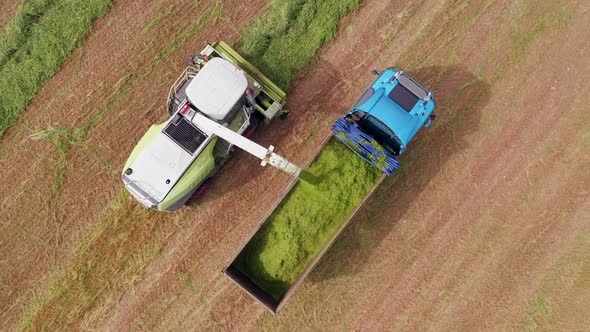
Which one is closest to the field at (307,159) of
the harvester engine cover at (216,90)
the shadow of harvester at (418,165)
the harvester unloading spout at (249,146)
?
the shadow of harvester at (418,165)

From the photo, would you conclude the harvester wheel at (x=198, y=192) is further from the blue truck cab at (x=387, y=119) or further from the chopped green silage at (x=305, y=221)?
the blue truck cab at (x=387, y=119)

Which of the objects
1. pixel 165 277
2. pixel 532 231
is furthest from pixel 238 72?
pixel 532 231

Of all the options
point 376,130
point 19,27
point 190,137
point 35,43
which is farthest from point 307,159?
point 19,27

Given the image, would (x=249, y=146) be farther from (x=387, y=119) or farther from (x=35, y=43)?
(x=35, y=43)

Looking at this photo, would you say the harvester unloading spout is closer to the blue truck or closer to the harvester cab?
the harvester cab

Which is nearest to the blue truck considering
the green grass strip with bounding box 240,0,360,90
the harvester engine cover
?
the harvester engine cover

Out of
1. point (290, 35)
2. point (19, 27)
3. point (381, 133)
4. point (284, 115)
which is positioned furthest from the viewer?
point (290, 35)
